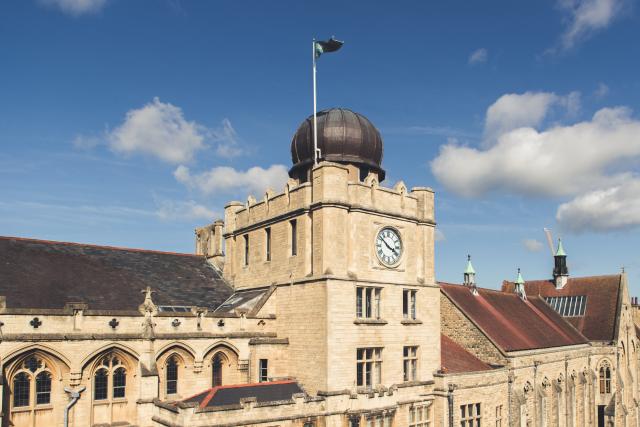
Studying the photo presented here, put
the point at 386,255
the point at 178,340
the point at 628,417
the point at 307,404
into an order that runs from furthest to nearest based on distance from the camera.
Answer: the point at 628,417, the point at 386,255, the point at 178,340, the point at 307,404

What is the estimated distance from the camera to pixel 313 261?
29766 millimetres

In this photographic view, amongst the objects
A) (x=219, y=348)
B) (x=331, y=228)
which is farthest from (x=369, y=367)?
(x=219, y=348)

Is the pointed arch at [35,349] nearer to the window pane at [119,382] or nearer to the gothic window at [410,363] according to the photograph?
the window pane at [119,382]

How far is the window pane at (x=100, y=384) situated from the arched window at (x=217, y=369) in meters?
5.76

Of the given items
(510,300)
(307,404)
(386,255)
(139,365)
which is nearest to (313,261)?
(386,255)

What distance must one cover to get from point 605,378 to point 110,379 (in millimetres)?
47182

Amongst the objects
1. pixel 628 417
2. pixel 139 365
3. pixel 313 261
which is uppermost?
pixel 313 261

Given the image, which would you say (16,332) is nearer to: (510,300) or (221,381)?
(221,381)

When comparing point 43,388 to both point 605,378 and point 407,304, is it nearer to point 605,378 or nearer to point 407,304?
point 407,304

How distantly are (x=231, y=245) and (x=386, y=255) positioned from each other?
471 inches

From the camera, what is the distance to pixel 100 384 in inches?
1075

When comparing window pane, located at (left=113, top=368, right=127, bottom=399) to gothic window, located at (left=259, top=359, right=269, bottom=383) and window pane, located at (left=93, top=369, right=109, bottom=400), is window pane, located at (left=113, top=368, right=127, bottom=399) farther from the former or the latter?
gothic window, located at (left=259, top=359, right=269, bottom=383)

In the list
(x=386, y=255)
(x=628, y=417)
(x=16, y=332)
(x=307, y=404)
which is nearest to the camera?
(x=16, y=332)

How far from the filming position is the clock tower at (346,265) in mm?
28844
